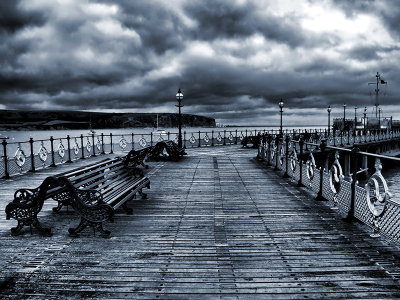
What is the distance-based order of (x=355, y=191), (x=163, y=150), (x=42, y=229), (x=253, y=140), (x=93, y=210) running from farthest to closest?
(x=253, y=140), (x=163, y=150), (x=355, y=191), (x=42, y=229), (x=93, y=210)

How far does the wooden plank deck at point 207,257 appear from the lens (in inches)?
139

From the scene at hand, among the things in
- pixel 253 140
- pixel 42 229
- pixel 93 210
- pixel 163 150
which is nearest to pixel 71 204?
pixel 93 210

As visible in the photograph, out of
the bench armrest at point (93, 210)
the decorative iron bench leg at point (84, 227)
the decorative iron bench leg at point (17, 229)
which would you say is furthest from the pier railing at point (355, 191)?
the decorative iron bench leg at point (17, 229)

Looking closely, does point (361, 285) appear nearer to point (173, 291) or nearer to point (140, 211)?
point (173, 291)

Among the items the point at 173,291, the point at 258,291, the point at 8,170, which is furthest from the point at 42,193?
the point at 8,170

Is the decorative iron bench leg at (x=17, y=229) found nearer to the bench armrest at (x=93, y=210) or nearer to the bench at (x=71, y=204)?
the bench at (x=71, y=204)

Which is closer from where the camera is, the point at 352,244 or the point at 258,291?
the point at 258,291

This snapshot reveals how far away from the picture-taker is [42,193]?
522cm

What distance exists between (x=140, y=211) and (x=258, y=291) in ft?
12.8

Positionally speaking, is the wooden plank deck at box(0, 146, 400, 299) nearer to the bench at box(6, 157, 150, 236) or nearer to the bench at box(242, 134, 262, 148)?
the bench at box(6, 157, 150, 236)

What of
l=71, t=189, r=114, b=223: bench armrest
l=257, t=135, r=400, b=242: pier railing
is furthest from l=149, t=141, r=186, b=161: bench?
l=71, t=189, r=114, b=223: bench armrest

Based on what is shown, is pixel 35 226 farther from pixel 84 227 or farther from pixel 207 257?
pixel 207 257

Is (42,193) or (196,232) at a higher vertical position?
(42,193)

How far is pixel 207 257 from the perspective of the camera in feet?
14.3
